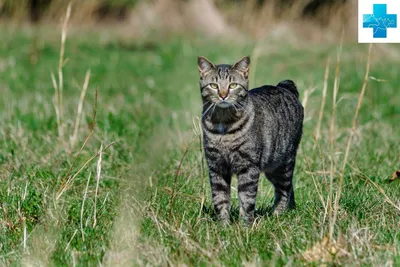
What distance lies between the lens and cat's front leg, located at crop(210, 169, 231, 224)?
4.23 m

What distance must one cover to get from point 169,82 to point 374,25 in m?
6.41

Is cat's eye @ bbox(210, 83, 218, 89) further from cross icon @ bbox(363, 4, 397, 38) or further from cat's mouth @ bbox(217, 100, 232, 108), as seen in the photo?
cross icon @ bbox(363, 4, 397, 38)

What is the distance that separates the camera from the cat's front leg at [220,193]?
423cm

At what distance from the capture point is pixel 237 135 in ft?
13.8

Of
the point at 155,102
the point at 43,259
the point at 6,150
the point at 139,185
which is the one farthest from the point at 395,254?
the point at 155,102

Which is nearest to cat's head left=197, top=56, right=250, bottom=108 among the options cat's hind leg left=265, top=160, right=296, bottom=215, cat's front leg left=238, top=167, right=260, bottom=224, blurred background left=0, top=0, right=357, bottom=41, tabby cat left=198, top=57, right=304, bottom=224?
tabby cat left=198, top=57, right=304, bottom=224

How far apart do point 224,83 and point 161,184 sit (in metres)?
1.09

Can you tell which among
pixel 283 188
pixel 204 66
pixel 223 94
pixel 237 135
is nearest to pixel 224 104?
pixel 223 94

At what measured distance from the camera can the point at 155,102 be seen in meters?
8.44

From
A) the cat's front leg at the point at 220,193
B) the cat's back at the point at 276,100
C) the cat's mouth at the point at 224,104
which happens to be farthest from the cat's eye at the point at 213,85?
the cat's front leg at the point at 220,193

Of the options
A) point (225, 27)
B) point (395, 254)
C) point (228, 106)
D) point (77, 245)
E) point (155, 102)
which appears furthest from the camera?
point (225, 27)

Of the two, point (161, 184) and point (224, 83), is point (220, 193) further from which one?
point (161, 184)

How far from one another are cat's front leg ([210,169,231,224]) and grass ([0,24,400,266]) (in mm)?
69

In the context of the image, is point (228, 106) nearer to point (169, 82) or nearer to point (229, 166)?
point (229, 166)
